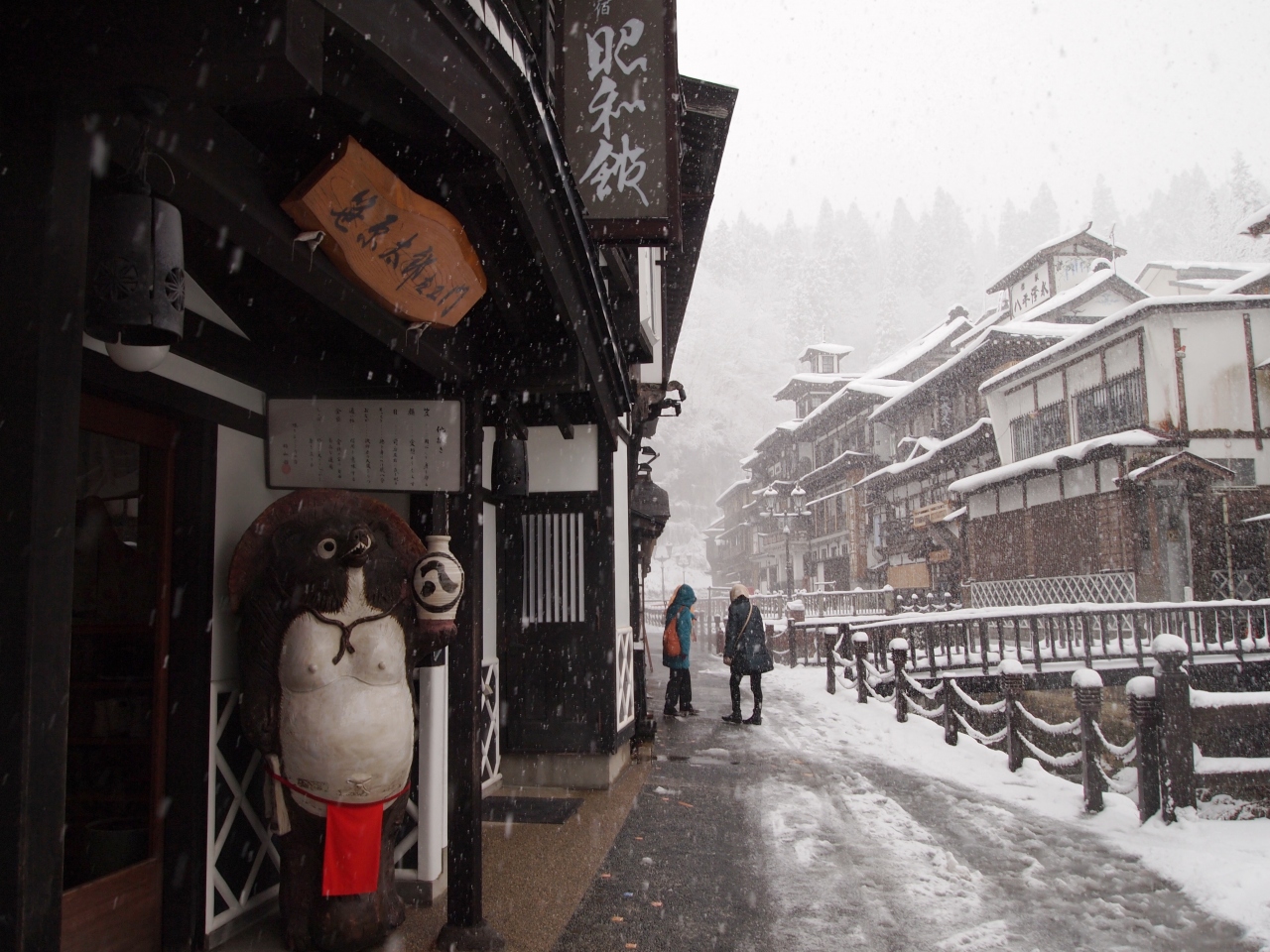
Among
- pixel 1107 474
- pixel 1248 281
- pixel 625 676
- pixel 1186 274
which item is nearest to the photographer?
pixel 625 676

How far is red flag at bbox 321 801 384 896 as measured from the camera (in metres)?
4.60

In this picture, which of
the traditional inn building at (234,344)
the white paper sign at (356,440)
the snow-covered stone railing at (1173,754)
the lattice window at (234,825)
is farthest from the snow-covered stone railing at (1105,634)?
the lattice window at (234,825)

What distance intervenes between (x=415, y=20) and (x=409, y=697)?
11.7 feet

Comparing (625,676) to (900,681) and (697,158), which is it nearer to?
(900,681)

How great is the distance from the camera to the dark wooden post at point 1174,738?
7281mm

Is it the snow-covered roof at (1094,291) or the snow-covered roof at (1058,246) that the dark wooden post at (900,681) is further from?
the snow-covered roof at (1058,246)

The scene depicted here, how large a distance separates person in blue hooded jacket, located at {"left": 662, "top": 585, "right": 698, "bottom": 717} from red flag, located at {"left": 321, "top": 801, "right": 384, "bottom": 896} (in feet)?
31.2

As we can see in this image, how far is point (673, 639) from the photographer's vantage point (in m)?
14.4

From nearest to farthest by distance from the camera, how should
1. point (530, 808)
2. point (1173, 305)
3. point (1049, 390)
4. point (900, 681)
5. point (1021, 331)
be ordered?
point (530, 808), point (900, 681), point (1173, 305), point (1049, 390), point (1021, 331)

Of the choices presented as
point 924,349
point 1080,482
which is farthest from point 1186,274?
point 1080,482

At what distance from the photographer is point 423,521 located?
5746 millimetres

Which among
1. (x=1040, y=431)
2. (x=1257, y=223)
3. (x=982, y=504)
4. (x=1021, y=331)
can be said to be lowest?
(x=982, y=504)

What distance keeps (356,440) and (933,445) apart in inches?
1200

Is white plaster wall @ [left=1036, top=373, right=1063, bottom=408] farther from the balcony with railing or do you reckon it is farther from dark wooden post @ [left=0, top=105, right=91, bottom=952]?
dark wooden post @ [left=0, top=105, right=91, bottom=952]
